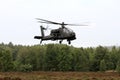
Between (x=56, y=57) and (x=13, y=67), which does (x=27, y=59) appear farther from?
(x=13, y=67)

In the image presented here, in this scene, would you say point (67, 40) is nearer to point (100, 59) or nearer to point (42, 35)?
point (42, 35)

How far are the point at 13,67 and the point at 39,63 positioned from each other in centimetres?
2424

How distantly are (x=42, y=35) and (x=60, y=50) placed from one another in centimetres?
7603

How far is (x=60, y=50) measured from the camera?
12394 centimetres

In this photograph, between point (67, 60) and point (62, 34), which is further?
point (67, 60)

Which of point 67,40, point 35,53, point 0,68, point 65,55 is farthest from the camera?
point 35,53

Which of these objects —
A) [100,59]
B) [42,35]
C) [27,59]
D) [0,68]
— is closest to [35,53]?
[27,59]

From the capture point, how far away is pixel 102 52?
5069 inches

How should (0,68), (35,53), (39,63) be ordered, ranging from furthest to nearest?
(35,53) < (39,63) < (0,68)

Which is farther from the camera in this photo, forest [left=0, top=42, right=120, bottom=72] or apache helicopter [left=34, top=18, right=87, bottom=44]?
forest [left=0, top=42, right=120, bottom=72]

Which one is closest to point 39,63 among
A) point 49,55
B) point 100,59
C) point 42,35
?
point 49,55

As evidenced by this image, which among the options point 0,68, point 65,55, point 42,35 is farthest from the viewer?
point 65,55

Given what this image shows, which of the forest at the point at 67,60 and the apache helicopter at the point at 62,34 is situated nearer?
the apache helicopter at the point at 62,34

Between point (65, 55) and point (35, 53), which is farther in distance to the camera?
point (35, 53)
